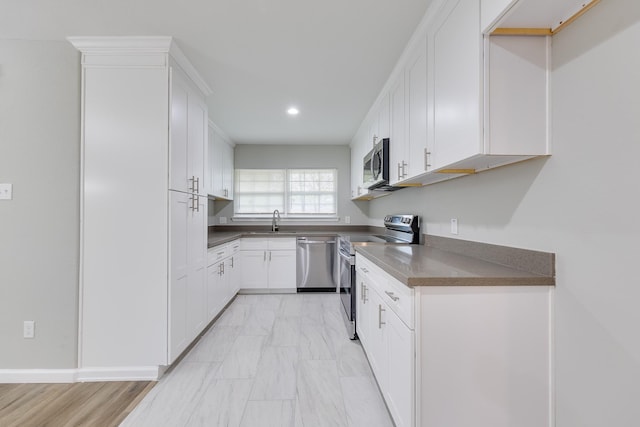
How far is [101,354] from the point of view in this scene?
6.57 ft

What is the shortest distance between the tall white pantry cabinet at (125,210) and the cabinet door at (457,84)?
1.83 metres

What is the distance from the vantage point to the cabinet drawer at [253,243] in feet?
13.7

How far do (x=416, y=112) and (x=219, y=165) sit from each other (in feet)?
9.93

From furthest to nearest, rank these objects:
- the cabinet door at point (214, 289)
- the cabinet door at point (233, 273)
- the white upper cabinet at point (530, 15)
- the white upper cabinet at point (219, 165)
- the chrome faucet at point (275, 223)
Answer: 1. the chrome faucet at point (275, 223)
2. the white upper cabinet at point (219, 165)
3. the cabinet door at point (233, 273)
4. the cabinet door at point (214, 289)
5. the white upper cabinet at point (530, 15)

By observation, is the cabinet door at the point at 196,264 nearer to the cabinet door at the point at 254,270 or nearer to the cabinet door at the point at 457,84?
the cabinet door at the point at 254,270

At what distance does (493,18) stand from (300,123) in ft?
9.04

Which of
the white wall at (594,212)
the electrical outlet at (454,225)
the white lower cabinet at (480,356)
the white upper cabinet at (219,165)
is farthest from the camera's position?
the white upper cabinet at (219,165)

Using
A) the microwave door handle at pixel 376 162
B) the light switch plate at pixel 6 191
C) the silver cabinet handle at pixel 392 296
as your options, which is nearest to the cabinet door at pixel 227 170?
the light switch plate at pixel 6 191

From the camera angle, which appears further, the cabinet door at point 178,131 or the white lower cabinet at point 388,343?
the cabinet door at point 178,131

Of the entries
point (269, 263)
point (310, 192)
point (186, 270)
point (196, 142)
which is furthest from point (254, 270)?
point (196, 142)

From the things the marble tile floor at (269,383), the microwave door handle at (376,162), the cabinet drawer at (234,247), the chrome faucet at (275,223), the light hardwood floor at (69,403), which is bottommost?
the light hardwood floor at (69,403)

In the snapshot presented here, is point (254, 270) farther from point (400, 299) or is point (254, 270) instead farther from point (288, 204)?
point (400, 299)

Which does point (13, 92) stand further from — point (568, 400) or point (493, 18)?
point (568, 400)

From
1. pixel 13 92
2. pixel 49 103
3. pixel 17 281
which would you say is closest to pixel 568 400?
pixel 17 281
